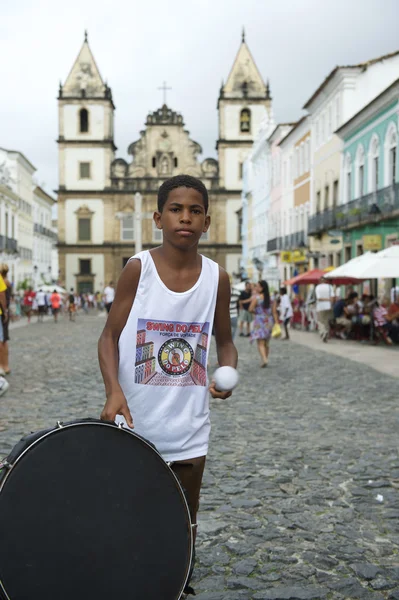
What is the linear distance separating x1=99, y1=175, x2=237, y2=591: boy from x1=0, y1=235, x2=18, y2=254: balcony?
2156 inches

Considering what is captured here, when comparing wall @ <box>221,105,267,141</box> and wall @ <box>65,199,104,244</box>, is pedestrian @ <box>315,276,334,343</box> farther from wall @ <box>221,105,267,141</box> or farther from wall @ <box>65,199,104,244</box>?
wall @ <box>221,105,267,141</box>

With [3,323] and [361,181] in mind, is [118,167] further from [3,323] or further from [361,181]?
[3,323]

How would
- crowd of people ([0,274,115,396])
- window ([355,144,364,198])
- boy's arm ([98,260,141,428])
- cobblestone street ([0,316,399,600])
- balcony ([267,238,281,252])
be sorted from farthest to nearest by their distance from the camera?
balcony ([267,238,281,252]) → window ([355,144,364,198]) → crowd of people ([0,274,115,396]) → cobblestone street ([0,316,399,600]) → boy's arm ([98,260,141,428])

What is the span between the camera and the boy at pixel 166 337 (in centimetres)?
303

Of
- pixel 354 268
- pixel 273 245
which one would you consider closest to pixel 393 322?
pixel 354 268

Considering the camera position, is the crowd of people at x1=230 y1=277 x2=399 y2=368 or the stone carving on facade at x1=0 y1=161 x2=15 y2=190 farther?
the stone carving on facade at x1=0 y1=161 x2=15 y2=190

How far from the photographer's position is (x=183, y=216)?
3.02m

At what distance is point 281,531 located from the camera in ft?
15.3

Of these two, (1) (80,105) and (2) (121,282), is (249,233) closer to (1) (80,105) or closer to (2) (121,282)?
(1) (80,105)

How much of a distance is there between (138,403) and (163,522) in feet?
1.74

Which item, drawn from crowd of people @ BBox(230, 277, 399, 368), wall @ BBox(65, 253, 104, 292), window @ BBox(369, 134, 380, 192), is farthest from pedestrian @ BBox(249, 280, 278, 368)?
Answer: wall @ BBox(65, 253, 104, 292)

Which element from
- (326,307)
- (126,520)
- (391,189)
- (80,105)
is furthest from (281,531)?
(80,105)

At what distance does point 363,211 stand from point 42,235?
58995 mm

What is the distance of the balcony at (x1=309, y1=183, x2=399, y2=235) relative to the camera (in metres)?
26.1
